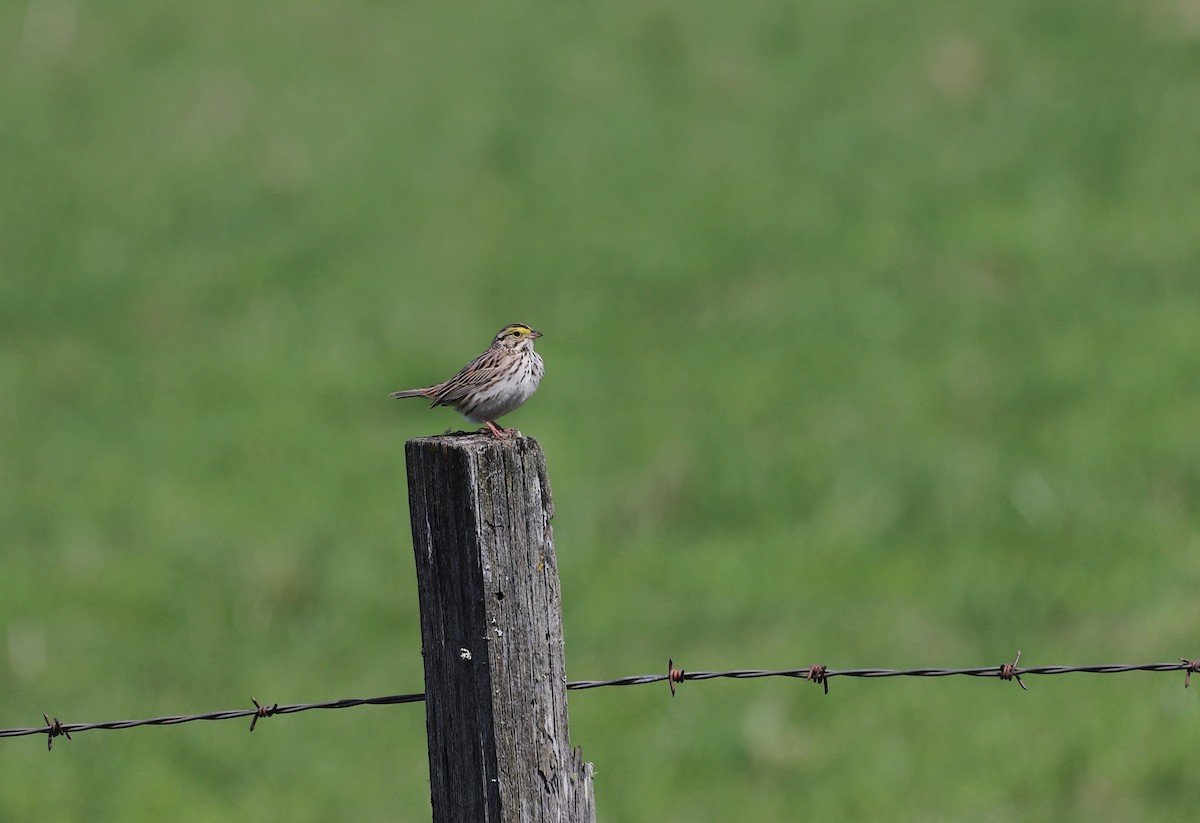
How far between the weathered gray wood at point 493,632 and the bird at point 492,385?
1464 millimetres

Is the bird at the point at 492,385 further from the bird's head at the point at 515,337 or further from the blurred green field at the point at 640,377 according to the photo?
the blurred green field at the point at 640,377

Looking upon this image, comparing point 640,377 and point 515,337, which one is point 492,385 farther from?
point 640,377

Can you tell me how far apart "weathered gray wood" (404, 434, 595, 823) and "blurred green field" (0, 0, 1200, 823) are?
517 centimetres

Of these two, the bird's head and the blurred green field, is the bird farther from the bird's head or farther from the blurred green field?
the blurred green field

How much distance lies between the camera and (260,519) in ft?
44.2

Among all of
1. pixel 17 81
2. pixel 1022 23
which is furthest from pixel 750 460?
pixel 17 81

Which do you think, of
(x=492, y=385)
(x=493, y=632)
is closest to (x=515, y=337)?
(x=492, y=385)

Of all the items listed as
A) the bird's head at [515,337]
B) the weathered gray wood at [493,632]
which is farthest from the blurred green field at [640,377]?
the weathered gray wood at [493,632]

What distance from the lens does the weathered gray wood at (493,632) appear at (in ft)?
13.3

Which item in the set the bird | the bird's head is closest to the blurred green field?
the bird's head

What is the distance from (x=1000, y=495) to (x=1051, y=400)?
1.70 metres

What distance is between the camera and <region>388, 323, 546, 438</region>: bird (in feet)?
18.5

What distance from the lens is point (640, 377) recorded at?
15.5 m

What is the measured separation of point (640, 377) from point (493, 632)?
11.5 meters
